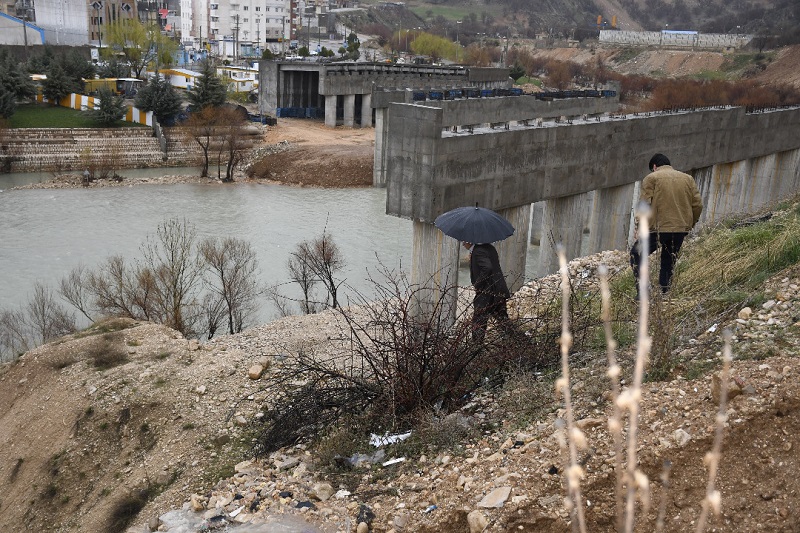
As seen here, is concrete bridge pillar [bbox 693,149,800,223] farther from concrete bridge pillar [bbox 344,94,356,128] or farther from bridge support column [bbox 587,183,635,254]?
concrete bridge pillar [bbox 344,94,356,128]

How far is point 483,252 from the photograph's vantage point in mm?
7934

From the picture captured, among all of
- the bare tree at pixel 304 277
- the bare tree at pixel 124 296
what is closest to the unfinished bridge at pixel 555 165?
the bare tree at pixel 304 277

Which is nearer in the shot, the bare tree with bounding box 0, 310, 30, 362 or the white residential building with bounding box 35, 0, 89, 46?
the bare tree with bounding box 0, 310, 30, 362

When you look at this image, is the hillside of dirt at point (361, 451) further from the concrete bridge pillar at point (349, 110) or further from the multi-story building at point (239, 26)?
the multi-story building at point (239, 26)

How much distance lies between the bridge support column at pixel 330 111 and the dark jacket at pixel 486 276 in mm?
39854

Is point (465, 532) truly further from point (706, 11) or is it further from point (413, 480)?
point (706, 11)

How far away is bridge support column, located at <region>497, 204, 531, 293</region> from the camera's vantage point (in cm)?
1573

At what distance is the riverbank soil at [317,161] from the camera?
36156 millimetres

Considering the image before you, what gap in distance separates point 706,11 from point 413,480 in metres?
141

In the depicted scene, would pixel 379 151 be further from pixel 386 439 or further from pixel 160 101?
pixel 386 439

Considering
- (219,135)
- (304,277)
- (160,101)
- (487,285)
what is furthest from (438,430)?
(160,101)

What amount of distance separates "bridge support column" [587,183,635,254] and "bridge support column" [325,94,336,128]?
29.9 m

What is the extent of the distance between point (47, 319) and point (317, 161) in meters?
21.6

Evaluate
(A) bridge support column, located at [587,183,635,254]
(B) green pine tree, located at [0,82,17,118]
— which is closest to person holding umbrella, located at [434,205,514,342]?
(A) bridge support column, located at [587,183,635,254]
